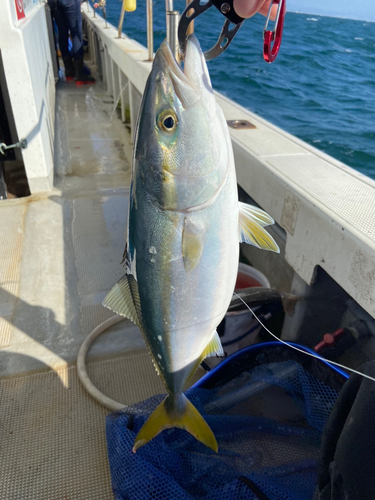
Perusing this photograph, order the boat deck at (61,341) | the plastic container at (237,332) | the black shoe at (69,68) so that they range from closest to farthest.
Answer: the boat deck at (61,341) < the plastic container at (237,332) < the black shoe at (69,68)

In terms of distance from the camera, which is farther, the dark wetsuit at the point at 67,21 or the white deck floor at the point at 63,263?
the dark wetsuit at the point at 67,21

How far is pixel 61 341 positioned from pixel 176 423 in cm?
134

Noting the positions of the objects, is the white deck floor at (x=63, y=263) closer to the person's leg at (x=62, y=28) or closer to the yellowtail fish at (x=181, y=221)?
the yellowtail fish at (x=181, y=221)

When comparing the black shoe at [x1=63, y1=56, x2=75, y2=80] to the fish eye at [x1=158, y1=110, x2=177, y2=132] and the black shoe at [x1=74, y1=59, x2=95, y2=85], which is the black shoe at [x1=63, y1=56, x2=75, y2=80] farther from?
the fish eye at [x1=158, y1=110, x2=177, y2=132]

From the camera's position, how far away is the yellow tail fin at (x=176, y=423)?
1459mm

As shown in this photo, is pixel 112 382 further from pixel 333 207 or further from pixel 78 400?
pixel 333 207

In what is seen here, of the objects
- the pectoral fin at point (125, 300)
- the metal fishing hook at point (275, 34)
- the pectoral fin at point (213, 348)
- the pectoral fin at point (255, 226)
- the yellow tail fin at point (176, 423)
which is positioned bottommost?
the yellow tail fin at point (176, 423)

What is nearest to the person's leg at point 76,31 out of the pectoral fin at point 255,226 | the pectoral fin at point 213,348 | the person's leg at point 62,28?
the person's leg at point 62,28

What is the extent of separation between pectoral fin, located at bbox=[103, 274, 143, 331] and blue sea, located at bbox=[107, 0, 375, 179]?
7.38m

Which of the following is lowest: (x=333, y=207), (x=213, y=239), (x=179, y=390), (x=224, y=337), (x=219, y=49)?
(x=224, y=337)

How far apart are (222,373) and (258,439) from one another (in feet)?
1.12

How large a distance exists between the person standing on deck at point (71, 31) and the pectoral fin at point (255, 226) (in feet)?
31.8

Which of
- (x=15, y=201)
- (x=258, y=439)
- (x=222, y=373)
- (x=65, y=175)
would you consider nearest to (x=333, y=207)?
(x=222, y=373)

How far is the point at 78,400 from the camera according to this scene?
6.98 feet
